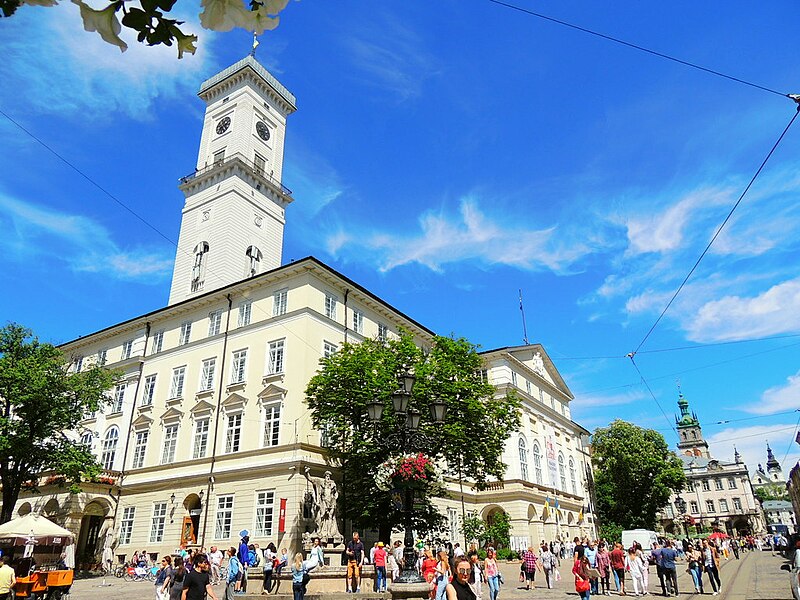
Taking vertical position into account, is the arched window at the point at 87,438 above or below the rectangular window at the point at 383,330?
below

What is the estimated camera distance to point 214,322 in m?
37.5

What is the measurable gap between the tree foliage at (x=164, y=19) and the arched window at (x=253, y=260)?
144ft

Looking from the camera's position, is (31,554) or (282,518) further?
(282,518)

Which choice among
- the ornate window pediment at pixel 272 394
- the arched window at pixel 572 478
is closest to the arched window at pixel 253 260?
the ornate window pediment at pixel 272 394

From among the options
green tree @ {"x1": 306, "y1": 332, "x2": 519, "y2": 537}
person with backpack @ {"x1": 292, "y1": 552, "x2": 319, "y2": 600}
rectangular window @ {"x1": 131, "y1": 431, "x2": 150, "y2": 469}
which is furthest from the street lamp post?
rectangular window @ {"x1": 131, "y1": 431, "x2": 150, "y2": 469}

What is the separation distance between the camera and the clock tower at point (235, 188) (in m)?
43.7

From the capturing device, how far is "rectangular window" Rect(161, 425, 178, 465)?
114 ft

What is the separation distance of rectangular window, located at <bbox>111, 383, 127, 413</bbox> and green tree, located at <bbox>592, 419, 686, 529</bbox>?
49.9 meters

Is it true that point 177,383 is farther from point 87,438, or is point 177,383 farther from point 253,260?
point 253,260

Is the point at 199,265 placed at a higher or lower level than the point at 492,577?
higher

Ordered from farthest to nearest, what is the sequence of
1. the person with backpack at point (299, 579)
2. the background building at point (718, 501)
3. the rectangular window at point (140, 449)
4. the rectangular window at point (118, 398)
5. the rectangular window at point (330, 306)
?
the background building at point (718, 501), the rectangular window at point (118, 398), the rectangular window at point (140, 449), the rectangular window at point (330, 306), the person with backpack at point (299, 579)

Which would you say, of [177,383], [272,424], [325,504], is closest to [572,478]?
[325,504]

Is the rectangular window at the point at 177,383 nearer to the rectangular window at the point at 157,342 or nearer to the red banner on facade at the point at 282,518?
the rectangular window at the point at 157,342

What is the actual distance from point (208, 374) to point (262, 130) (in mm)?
26046
